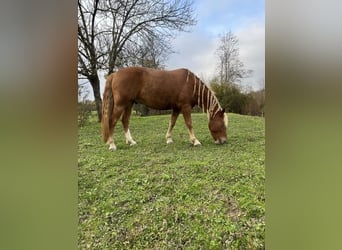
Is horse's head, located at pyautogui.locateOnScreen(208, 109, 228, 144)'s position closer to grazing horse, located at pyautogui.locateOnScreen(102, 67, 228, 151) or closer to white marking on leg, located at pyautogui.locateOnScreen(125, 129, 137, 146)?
grazing horse, located at pyautogui.locateOnScreen(102, 67, 228, 151)

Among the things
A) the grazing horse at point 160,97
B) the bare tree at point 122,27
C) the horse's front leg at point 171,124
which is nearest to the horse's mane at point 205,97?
the grazing horse at point 160,97

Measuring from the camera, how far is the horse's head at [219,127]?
1.65 metres

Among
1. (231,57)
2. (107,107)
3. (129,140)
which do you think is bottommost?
(129,140)

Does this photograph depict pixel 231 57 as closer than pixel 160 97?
Yes

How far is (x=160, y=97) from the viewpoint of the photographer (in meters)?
1.68

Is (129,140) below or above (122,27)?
below

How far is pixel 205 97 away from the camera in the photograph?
5.42ft

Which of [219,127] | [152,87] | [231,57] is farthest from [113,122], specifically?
[231,57]

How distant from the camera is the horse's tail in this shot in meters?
1.60

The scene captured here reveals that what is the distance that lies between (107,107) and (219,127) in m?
0.54

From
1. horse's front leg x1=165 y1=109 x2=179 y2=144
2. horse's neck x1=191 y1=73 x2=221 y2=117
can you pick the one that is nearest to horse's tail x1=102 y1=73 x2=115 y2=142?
horse's front leg x1=165 y1=109 x2=179 y2=144

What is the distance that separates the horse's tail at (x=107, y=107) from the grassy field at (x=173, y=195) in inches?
1.7

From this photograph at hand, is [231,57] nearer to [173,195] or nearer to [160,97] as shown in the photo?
[160,97]
